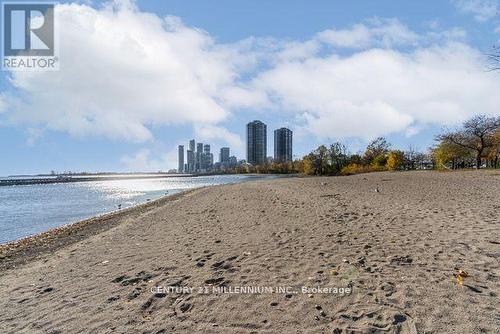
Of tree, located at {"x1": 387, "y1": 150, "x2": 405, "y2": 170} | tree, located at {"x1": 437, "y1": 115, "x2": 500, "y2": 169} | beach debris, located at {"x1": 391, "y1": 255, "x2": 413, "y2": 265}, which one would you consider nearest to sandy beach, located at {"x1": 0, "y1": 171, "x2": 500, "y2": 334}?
beach debris, located at {"x1": 391, "y1": 255, "x2": 413, "y2": 265}

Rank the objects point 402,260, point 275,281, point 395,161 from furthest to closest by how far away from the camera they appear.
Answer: point 395,161
point 402,260
point 275,281

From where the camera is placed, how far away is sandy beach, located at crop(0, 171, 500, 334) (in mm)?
5090

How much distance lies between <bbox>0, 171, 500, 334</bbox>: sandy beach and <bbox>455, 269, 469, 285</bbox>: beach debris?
84 millimetres

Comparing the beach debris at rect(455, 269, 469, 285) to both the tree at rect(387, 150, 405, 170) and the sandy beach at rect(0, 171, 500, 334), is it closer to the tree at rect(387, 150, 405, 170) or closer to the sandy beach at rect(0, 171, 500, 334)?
the sandy beach at rect(0, 171, 500, 334)

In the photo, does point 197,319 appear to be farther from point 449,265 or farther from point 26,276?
point 26,276

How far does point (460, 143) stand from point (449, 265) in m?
62.8

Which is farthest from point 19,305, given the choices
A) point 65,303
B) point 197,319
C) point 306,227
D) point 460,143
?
point 460,143

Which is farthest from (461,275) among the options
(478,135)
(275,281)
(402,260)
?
(478,135)

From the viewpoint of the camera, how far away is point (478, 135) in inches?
2119

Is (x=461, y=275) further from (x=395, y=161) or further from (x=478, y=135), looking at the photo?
(x=395, y=161)

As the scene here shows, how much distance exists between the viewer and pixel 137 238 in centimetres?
1275

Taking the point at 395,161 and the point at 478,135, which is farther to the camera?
the point at 395,161

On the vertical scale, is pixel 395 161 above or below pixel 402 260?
above

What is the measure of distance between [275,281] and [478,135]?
6170 cm
